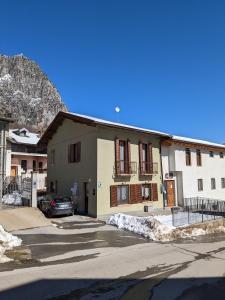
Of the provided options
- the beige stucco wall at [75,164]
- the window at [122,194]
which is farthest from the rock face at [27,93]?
the window at [122,194]

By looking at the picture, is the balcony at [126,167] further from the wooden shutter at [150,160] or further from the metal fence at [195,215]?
the metal fence at [195,215]

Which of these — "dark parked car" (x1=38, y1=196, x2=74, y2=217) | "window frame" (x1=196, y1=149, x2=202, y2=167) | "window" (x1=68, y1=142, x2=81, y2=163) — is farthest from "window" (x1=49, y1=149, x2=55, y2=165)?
"window frame" (x1=196, y1=149, x2=202, y2=167)

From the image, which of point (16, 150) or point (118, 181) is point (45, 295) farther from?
point (16, 150)

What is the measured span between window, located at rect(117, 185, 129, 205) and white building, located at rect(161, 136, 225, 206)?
481 centimetres

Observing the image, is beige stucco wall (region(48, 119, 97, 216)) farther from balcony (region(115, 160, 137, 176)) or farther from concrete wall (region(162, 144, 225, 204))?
concrete wall (region(162, 144, 225, 204))

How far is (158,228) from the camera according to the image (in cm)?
1555

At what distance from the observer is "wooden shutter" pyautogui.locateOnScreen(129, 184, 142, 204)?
76.1 ft

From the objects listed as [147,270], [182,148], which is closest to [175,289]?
[147,270]

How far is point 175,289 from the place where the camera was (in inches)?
293

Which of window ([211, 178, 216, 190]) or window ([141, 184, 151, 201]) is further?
window ([211, 178, 216, 190])

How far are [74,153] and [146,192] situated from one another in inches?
256

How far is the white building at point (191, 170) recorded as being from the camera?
27016 millimetres

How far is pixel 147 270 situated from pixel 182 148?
20404 millimetres

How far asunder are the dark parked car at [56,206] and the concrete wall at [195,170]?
9.41 m
